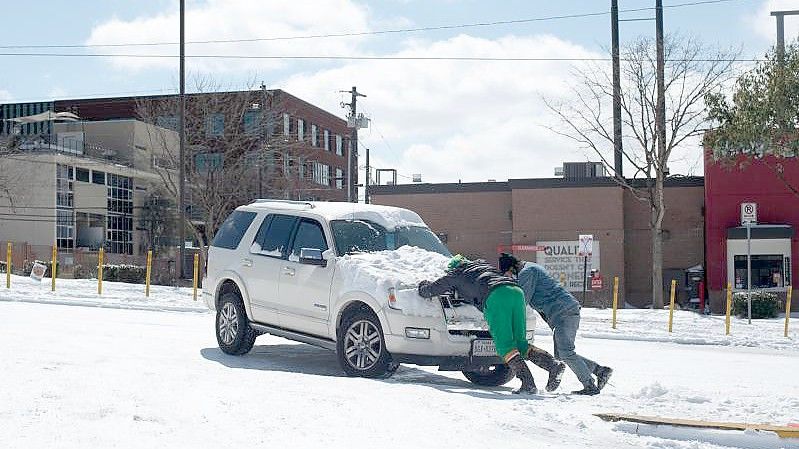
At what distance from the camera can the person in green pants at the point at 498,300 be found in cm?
963

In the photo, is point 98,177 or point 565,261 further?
point 98,177

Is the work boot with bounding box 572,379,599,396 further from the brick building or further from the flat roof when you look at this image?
the flat roof

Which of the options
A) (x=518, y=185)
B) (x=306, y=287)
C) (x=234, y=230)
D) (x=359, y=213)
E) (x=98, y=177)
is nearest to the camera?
(x=306, y=287)

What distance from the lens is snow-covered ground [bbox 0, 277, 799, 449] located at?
6.65 metres

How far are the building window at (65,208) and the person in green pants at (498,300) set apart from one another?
52.3m

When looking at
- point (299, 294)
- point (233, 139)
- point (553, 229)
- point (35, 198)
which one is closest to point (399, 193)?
point (553, 229)

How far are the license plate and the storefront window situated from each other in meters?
27.8

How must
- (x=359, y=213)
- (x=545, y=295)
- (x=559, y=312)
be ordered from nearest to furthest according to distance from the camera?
(x=559, y=312) < (x=545, y=295) < (x=359, y=213)

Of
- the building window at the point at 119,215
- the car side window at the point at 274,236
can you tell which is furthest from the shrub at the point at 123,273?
the car side window at the point at 274,236

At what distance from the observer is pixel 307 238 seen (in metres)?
11.6

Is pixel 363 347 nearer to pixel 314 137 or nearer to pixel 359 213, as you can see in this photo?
pixel 359 213

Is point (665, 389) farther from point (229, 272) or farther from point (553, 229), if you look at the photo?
point (553, 229)

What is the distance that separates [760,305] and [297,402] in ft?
82.7

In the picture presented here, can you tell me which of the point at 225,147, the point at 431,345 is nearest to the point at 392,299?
the point at 431,345
